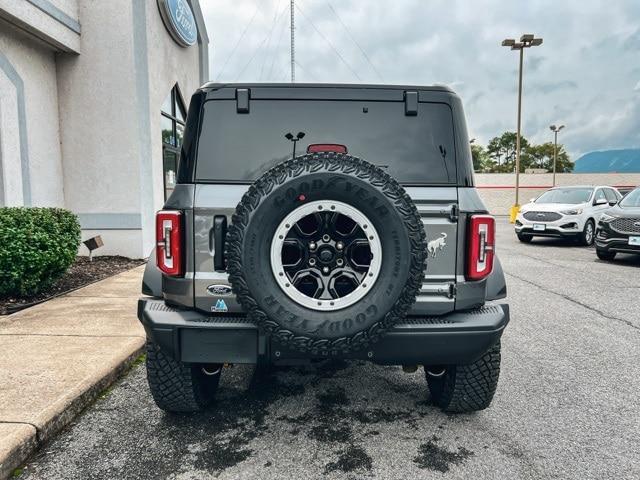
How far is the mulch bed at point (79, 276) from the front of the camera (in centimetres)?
530

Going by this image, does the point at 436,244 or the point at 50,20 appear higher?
the point at 50,20

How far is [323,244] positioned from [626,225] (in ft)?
30.1

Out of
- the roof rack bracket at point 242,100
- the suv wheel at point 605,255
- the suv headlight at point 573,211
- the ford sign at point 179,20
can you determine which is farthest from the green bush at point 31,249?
the suv headlight at point 573,211

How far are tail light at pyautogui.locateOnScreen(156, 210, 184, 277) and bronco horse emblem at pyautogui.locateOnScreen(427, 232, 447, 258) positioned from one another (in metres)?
1.32

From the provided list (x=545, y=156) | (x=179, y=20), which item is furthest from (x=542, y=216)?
(x=545, y=156)

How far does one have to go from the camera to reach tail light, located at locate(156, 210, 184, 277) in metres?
2.43

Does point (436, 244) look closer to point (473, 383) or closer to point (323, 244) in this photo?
point (323, 244)

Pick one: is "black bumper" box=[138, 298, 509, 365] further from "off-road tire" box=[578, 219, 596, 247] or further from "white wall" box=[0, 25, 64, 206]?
"off-road tire" box=[578, 219, 596, 247]

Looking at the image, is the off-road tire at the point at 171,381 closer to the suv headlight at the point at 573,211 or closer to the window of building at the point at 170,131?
the window of building at the point at 170,131

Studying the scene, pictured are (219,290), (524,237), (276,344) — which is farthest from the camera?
(524,237)

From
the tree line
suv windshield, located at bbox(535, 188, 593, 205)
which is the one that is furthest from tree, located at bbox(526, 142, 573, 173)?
suv windshield, located at bbox(535, 188, 593, 205)

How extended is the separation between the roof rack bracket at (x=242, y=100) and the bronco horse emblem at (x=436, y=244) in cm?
125

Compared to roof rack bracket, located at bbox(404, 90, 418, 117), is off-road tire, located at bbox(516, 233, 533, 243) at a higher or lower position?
lower

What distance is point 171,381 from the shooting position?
106 inches
